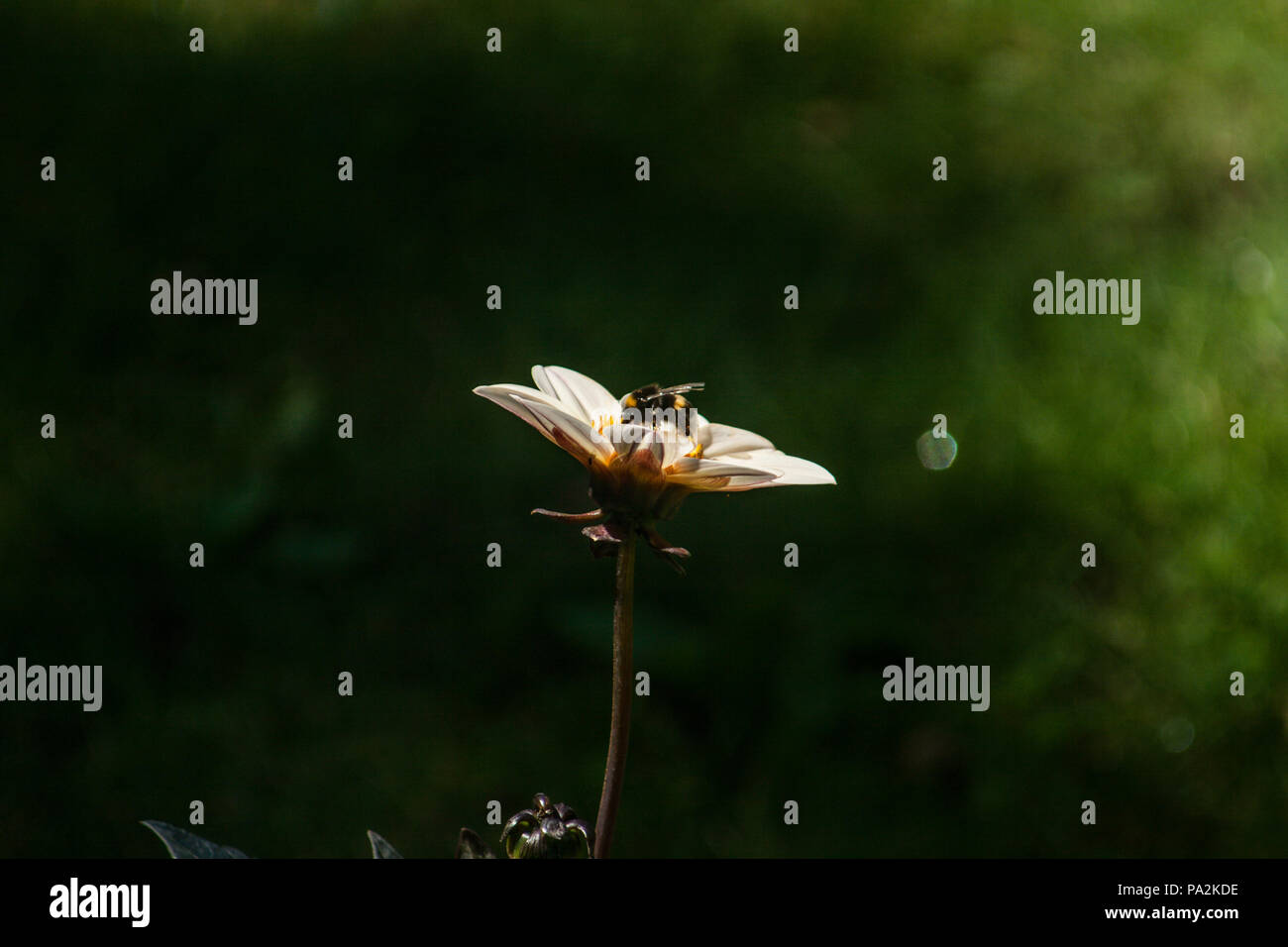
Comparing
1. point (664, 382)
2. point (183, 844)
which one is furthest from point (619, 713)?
point (664, 382)

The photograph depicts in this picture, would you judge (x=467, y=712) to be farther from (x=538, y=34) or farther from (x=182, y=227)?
(x=538, y=34)

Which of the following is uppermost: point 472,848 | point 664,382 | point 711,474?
point 664,382

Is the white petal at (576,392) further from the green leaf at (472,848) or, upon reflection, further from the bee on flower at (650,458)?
the green leaf at (472,848)

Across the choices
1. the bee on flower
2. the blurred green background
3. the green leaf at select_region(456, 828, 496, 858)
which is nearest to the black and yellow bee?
the bee on flower

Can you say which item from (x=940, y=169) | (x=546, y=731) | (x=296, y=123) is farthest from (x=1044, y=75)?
(x=546, y=731)

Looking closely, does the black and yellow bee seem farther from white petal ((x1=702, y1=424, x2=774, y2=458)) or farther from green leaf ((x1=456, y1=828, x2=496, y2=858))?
green leaf ((x1=456, y1=828, x2=496, y2=858))

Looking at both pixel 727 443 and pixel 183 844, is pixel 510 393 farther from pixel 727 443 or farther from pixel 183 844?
pixel 183 844

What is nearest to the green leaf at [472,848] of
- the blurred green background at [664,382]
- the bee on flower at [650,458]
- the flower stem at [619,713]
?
the flower stem at [619,713]
